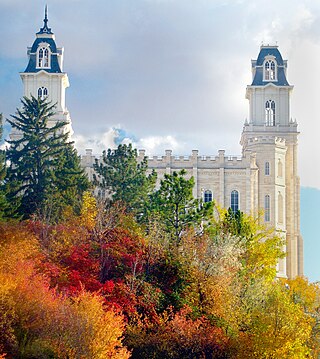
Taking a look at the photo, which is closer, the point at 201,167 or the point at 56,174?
the point at 56,174

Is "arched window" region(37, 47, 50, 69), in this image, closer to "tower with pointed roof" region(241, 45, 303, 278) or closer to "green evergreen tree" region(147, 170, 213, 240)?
"tower with pointed roof" region(241, 45, 303, 278)

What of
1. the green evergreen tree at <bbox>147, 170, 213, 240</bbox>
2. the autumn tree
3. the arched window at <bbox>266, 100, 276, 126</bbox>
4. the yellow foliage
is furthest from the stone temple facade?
the yellow foliage

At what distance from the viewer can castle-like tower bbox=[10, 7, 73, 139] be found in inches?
2904

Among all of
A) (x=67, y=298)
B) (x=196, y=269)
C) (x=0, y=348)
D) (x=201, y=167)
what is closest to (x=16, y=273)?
(x=67, y=298)

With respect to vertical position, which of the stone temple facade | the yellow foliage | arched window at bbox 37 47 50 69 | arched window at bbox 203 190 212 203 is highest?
arched window at bbox 37 47 50 69

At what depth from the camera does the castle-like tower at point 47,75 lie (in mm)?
73750

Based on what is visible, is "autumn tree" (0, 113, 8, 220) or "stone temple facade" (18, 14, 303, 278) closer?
"autumn tree" (0, 113, 8, 220)

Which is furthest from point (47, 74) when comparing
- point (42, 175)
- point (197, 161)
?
point (42, 175)

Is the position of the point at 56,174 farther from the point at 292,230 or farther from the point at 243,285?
the point at 292,230

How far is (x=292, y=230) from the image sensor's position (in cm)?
7194

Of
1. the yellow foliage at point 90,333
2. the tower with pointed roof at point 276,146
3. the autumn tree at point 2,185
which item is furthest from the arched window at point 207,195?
the yellow foliage at point 90,333

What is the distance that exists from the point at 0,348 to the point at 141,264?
9.51 metres

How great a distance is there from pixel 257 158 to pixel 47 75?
1817 cm

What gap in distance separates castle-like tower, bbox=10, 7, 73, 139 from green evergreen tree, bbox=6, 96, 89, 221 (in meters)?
22.0
